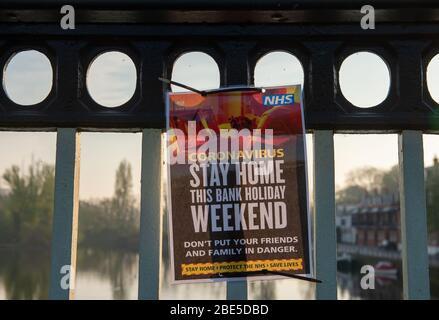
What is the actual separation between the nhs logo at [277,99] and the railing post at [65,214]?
141 cm

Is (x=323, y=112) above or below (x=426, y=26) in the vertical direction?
below

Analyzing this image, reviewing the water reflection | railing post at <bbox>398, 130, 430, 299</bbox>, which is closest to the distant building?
the water reflection

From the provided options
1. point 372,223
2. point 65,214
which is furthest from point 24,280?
point 372,223

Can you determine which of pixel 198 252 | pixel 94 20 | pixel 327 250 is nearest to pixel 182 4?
pixel 94 20

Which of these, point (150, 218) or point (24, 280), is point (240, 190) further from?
point (24, 280)

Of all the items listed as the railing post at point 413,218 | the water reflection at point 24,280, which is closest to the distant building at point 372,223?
the water reflection at point 24,280

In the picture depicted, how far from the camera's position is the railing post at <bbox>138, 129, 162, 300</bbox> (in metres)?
3.61

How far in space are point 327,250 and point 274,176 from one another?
0.65 meters

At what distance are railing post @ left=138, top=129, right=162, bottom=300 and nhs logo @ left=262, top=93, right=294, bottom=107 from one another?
811 millimetres

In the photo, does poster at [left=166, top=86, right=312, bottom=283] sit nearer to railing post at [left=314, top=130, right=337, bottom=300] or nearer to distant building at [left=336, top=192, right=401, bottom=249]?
railing post at [left=314, top=130, right=337, bottom=300]

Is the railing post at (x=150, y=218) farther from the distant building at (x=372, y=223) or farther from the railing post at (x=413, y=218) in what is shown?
the distant building at (x=372, y=223)

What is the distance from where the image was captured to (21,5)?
361 cm
